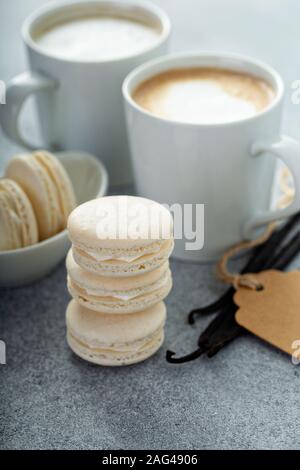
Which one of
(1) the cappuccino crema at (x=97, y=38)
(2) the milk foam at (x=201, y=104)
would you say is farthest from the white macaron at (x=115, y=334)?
(1) the cappuccino crema at (x=97, y=38)

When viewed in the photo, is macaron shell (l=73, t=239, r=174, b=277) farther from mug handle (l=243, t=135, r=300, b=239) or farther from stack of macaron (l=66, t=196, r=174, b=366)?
mug handle (l=243, t=135, r=300, b=239)

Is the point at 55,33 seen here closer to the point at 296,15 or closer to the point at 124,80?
the point at 124,80

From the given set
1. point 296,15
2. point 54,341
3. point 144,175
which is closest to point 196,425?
point 54,341

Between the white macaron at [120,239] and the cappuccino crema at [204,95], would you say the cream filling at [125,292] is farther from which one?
the cappuccino crema at [204,95]

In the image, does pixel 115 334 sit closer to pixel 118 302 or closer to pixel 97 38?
pixel 118 302

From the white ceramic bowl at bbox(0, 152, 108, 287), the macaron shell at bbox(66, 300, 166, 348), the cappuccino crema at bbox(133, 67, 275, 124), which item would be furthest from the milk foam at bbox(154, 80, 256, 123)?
the macaron shell at bbox(66, 300, 166, 348)

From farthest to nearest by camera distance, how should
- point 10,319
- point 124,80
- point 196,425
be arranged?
point 124,80
point 10,319
point 196,425
